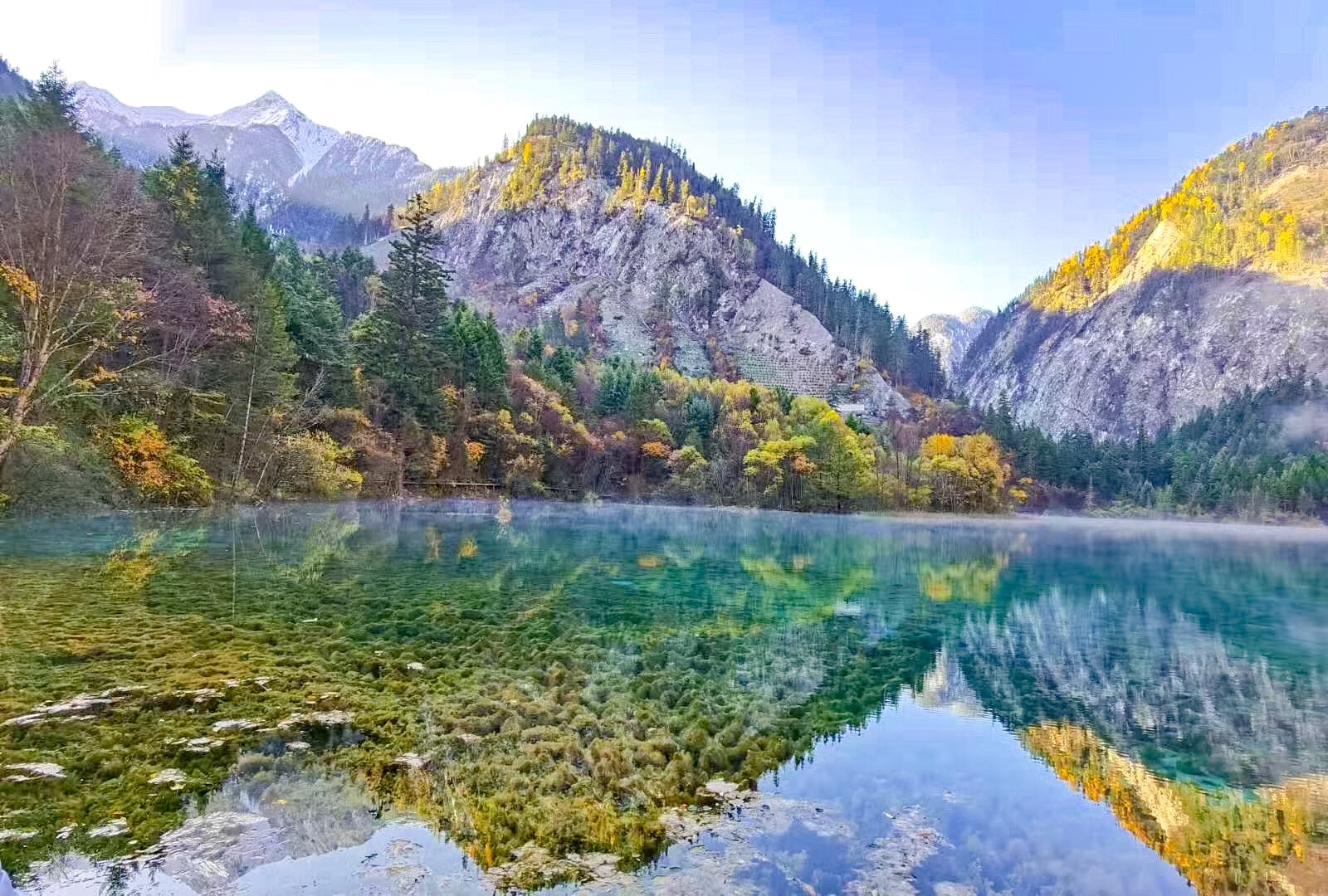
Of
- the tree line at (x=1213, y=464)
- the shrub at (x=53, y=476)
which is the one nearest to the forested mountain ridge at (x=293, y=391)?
the shrub at (x=53, y=476)

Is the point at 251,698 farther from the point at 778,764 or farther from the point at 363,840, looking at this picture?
the point at 778,764

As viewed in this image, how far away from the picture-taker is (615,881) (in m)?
4.91

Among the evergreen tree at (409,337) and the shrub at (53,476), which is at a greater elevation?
the evergreen tree at (409,337)

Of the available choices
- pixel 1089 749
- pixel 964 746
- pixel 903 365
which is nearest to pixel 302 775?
pixel 964 746

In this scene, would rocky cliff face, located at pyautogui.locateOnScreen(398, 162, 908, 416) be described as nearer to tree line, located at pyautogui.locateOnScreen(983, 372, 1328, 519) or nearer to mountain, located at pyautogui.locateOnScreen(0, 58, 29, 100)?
tree line, located at pyautogui.locateOnScreen(983, 372, 1328, 519)

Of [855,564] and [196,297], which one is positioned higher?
[196,297]

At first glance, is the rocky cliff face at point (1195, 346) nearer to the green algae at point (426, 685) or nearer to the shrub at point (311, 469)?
the shrub at point (311, 469)

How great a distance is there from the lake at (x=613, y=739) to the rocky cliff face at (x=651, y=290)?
389 feet

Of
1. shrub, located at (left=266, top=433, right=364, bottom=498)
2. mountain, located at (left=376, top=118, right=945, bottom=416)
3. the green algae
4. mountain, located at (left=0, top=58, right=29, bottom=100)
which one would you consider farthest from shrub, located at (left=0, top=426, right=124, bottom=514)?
mountain, located at (left=0, top=58, right=29, bottom=100)

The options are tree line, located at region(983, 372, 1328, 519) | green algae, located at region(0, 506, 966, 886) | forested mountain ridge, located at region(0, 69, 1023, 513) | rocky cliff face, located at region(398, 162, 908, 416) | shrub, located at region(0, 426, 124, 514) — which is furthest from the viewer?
rocky cliff face, located at region(398, 162, 908, 416)

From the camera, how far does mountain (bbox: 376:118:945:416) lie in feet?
465

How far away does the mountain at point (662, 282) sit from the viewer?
14188cm

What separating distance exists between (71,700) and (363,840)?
4.57 m

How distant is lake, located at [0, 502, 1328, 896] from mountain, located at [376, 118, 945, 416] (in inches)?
4472
